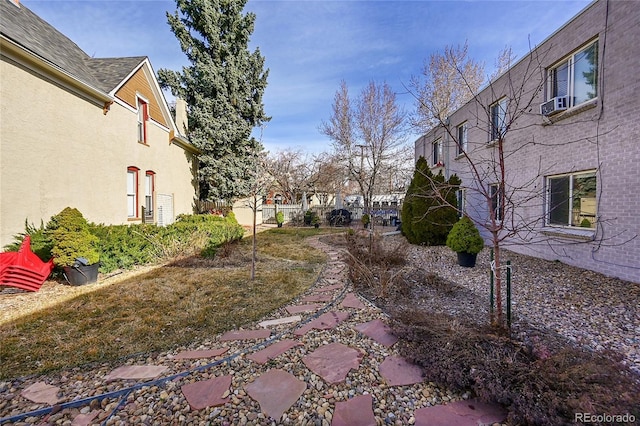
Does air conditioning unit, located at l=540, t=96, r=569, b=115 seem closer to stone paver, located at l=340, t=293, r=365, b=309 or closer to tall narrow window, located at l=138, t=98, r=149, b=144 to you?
stone paver, located at l=340, t=293, r=365, b=309

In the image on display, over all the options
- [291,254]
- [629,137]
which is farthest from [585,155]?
[291,254]

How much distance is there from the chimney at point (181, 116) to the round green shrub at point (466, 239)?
11.9 m

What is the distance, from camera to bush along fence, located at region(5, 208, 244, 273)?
541cm

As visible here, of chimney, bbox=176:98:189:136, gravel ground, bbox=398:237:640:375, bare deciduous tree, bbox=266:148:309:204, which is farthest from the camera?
bare deciduous tree, bbox=266:148:309:204

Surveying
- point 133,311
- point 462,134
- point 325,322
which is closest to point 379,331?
point 325,322

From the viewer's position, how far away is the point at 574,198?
5992 mm

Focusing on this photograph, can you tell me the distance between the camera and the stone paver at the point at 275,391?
1933 mm

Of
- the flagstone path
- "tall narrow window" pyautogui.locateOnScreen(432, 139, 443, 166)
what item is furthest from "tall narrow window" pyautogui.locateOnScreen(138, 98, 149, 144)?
"tall narrow window" pyautogui.locateOnScreen(432, 139, 443, 166)

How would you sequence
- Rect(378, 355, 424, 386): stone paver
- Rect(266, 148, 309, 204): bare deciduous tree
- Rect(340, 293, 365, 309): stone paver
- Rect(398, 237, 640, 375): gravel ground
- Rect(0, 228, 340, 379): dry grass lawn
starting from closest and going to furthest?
Rect(378, 355, 424, 386): stone paver
Rect(0, 228, 340, 379): dry grass lawn
Rect(398, 237, 640, 375): gravel ground
Rect(340, 293, 365, 309): stone paver
Rect(266, 148, 309, 204): bare deciduous tree

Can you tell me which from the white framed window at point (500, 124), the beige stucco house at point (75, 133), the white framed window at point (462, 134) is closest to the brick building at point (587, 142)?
the white framed window at point (500, 124)

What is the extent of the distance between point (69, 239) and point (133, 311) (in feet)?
8.28

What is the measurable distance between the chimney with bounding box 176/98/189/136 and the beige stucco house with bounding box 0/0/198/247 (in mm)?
1153

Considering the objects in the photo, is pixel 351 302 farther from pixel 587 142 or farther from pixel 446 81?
pixel 446 81

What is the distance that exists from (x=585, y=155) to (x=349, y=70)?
36.5 ft
